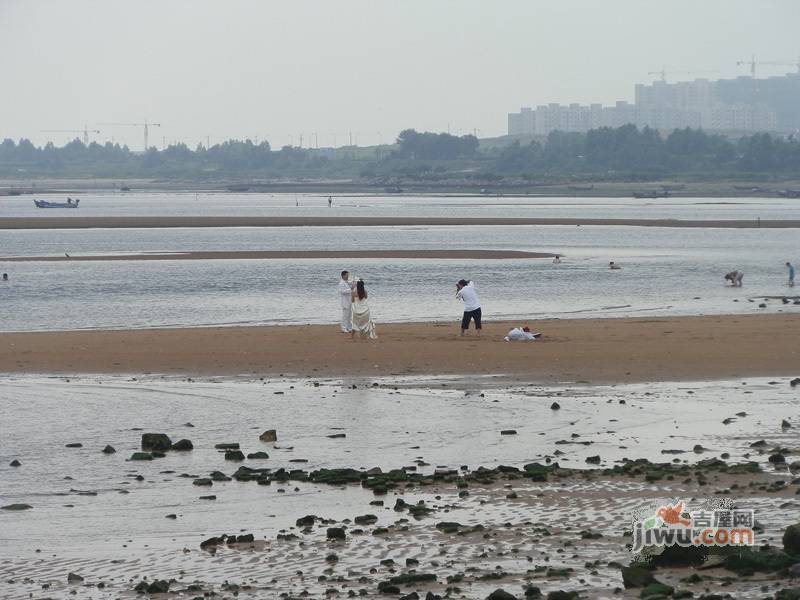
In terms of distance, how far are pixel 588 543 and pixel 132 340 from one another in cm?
1993

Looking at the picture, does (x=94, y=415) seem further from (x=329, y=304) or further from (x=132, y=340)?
(x=329, y=304)

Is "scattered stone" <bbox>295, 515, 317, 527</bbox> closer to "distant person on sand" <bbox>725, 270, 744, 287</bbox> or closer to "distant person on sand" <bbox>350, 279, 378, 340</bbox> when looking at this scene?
"distant person on sand" <bbox>350, 279, 378, 340</bbox>

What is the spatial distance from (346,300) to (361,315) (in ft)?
→ 3.42

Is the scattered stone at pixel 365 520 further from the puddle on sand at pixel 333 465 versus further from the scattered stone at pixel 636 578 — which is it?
the scattered stone at pixel 636 578

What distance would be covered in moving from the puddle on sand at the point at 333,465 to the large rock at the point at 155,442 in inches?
8.7

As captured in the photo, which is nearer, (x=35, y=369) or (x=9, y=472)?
(x=9, y=472)

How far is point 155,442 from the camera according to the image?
16891 millimetres

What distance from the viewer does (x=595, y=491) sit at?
13820 mm

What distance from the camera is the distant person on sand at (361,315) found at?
2842 cm

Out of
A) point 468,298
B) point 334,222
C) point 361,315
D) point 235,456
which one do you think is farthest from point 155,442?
point 334,222

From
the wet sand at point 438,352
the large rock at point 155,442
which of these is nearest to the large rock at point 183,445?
the large rock at point 155,442

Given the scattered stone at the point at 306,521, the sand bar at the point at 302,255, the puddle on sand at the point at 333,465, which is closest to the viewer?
the puddle on sand at the point at 333,465

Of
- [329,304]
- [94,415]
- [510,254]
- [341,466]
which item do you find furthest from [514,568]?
[510,254]

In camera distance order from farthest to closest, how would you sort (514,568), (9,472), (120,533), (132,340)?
(132,340)
(9,472)
(120,533)
(514,568)
